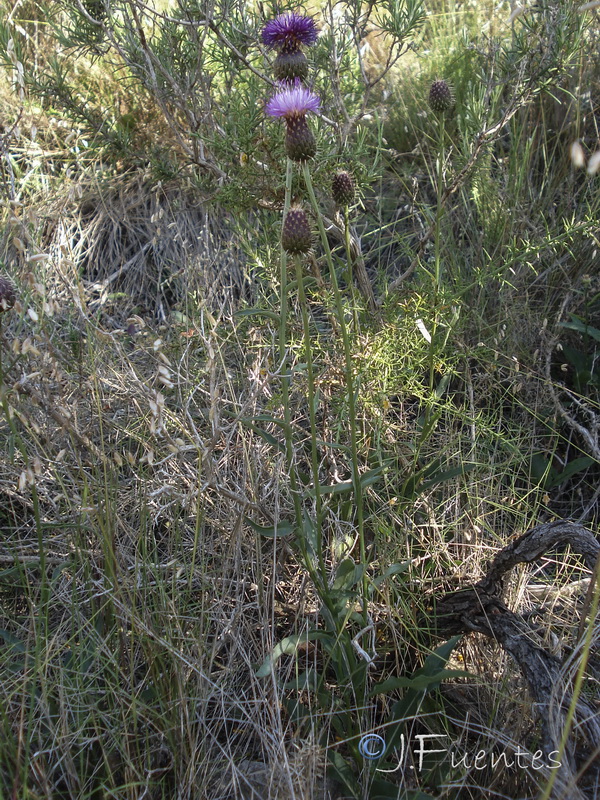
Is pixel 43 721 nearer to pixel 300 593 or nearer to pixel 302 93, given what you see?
pixel 300 593

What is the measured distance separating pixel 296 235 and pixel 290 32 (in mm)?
711

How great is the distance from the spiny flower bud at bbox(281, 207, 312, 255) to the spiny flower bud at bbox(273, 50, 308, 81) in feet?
1.67

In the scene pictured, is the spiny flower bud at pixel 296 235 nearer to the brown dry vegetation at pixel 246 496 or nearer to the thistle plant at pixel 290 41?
the brown dry vegetation at pixel 246 496

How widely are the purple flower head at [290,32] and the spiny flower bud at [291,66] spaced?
33 millimetres

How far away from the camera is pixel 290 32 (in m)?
1.87

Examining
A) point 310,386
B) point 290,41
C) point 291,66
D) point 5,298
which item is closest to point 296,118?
point 291,66

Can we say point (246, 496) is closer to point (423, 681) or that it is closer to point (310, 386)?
point (310, 386)

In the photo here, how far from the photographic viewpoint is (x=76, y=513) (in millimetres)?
2051

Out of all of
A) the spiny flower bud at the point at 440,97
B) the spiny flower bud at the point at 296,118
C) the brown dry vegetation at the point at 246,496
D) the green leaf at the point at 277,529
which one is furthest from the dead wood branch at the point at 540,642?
the spiny flower bud at the point at 440,97

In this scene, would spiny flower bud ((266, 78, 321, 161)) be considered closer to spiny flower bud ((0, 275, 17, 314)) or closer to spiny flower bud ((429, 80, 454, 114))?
spiny flower bud ((429, 80, 454, 114))

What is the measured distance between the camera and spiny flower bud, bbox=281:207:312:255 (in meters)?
1.56

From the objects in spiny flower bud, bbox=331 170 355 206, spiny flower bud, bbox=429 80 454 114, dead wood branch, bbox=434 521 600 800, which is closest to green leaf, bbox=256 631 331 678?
dead wood branch, bbox=434 521 600 800

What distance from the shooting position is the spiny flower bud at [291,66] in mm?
1813

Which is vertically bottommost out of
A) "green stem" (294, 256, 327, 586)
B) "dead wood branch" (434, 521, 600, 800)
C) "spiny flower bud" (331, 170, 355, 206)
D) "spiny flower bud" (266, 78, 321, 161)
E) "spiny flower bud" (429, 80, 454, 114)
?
"dead wood branch" (434, 521, 600, 800)
